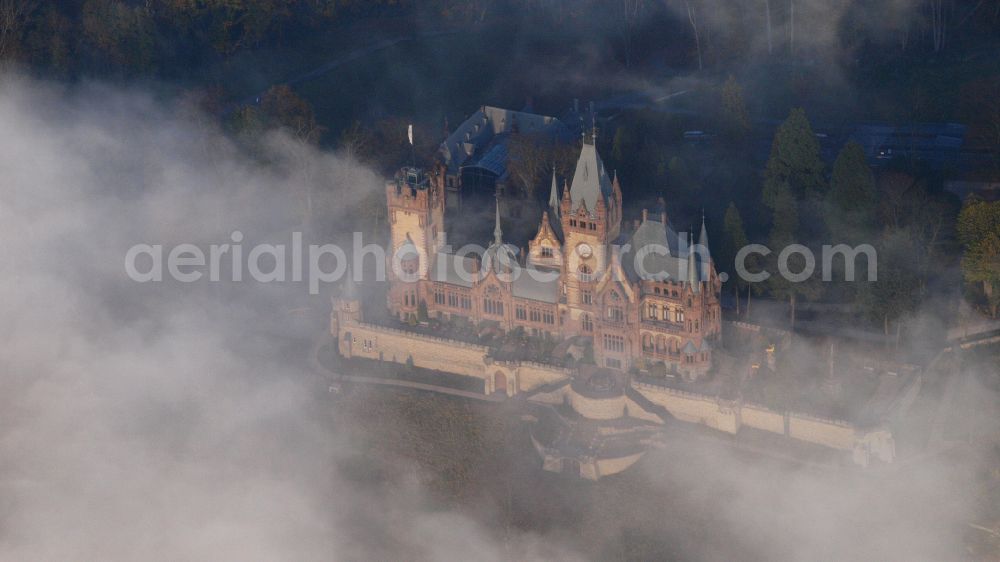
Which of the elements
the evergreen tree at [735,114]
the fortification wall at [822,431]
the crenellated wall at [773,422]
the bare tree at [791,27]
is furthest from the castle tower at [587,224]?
the bare tree at [791,27]

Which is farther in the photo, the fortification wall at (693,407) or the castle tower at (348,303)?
the castle tower at (348,303)

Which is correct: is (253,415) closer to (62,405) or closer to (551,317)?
(62,405)

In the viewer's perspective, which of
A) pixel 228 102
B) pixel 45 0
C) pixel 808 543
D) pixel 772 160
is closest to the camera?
pixel 808 543

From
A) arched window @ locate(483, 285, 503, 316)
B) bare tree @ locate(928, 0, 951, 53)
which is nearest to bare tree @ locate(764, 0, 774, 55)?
bare tree @ locate(928, 0, 951, 53)

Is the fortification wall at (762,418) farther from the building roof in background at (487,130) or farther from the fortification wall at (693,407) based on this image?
the building roof in background at (487,130)

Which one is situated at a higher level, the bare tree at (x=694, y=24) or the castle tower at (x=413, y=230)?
the bare tree at (x=694, y=24)

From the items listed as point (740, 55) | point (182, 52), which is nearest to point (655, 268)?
point (740, 55)

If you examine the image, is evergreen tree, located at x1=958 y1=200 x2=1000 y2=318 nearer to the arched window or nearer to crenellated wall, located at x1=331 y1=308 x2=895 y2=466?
crenellated wall, located at x1=331 y1=308 x2=895 y2=466
